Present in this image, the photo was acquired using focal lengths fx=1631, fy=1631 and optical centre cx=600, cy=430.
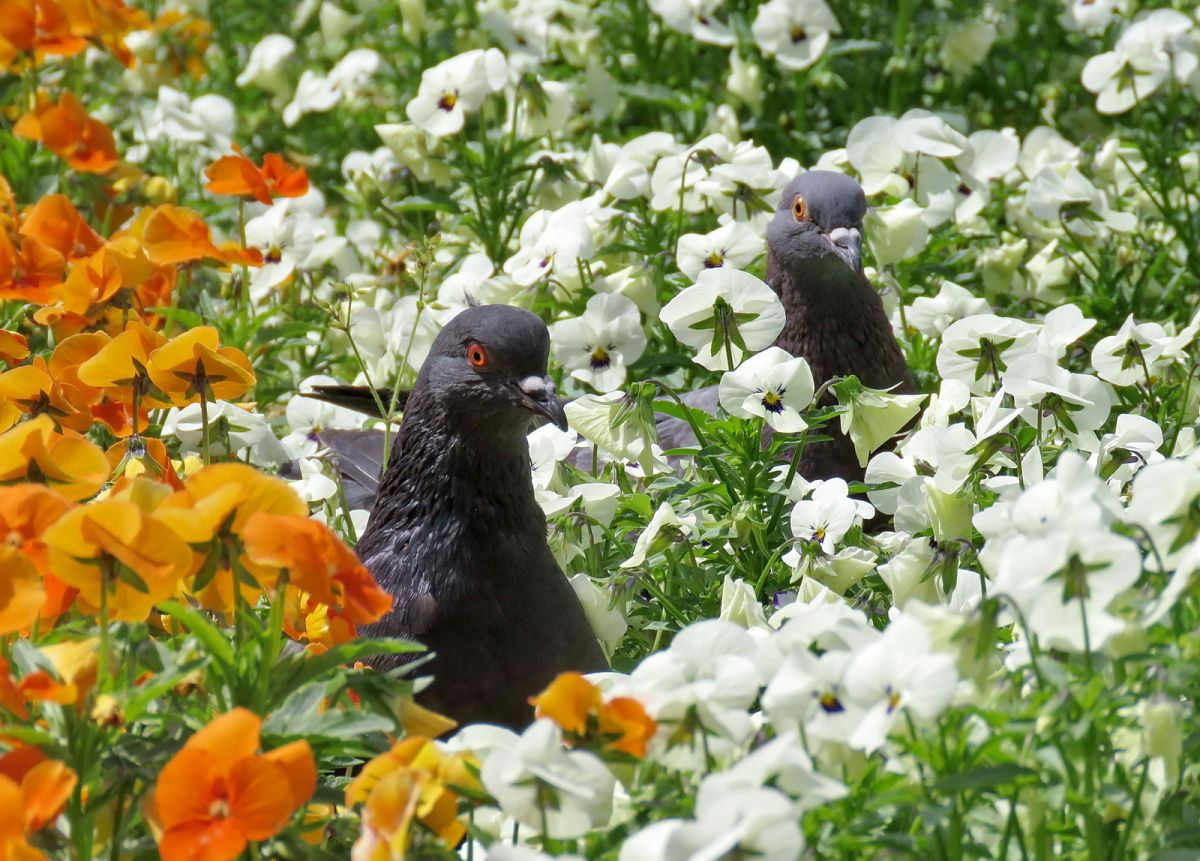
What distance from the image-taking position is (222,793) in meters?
1.73

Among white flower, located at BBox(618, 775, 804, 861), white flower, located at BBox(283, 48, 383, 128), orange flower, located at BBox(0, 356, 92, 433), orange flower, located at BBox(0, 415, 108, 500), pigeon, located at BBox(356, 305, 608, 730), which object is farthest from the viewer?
white flower, located at BBox(283, 48, 383, 128)

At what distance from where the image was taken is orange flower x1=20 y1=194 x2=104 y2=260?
3488 mm

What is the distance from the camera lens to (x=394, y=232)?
5.41 m

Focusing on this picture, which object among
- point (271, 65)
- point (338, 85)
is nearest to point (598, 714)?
point (338, 85)

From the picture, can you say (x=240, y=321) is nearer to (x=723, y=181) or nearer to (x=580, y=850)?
(x=723, y=181)

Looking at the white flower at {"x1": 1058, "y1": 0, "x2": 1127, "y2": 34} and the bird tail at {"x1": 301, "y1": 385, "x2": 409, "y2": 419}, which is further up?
the white flower at {"x1": 1058, "y1": 0, "x2": 1127, "y2": 34}

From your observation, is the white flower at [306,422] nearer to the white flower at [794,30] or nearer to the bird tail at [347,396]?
the bird tail at [347,396]

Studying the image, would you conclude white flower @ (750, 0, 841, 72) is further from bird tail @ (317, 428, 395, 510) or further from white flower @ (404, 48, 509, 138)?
bird tail @ (317, 428, 395, 510)

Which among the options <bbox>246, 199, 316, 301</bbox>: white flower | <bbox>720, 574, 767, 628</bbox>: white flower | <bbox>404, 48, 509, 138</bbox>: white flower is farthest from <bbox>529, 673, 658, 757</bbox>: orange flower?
<bbox>404, 48, 509, 138</bbox>: white flower

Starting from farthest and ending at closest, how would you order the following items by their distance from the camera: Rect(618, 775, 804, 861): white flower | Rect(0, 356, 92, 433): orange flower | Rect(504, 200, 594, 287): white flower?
Rect(504, 200, 594, 287): white flower, Rect(0, 356, 92, 433): orange flower, Rect(618, 775, 804, 861): white flower

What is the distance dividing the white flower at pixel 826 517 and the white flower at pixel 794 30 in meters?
2.48

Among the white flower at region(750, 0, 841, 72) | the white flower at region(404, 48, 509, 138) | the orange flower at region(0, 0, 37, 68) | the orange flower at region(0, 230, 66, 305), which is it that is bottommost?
the orange flower at region(0, 230, 66, 305)

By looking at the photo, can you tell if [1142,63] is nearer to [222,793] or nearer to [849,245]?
[849,245]

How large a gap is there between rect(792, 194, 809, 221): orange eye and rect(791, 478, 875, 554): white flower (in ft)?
3.62
